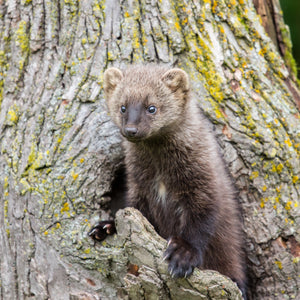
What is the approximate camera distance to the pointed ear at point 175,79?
516cm

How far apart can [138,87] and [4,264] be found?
238 centimetres

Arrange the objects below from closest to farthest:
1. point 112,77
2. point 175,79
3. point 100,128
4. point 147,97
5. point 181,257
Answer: point 181,257 < point 147,97 < point 175,79 < point 112,77 < point 100,128

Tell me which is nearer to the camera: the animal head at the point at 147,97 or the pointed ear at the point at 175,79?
the animal head at the point at 147,97

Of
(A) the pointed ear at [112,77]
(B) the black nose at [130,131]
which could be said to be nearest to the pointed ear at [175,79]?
(A) the pointed ear at [112,77]

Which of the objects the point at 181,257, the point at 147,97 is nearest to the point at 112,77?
the point at 147,97

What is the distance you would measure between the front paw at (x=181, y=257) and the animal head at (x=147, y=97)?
→ 1.05 meters

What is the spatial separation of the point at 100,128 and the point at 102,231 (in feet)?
3.71

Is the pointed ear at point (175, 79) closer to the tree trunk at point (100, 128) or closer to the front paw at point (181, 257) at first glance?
the tree trunk at point (100, 128)

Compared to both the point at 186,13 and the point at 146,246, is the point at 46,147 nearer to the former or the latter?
the point at 146,246

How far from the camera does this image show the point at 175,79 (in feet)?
17.0

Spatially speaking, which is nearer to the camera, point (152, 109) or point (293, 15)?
point (152, 109)

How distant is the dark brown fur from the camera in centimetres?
498

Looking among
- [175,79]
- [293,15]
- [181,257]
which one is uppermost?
[293,15]

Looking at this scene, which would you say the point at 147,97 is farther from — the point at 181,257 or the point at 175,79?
the point at 181,257
